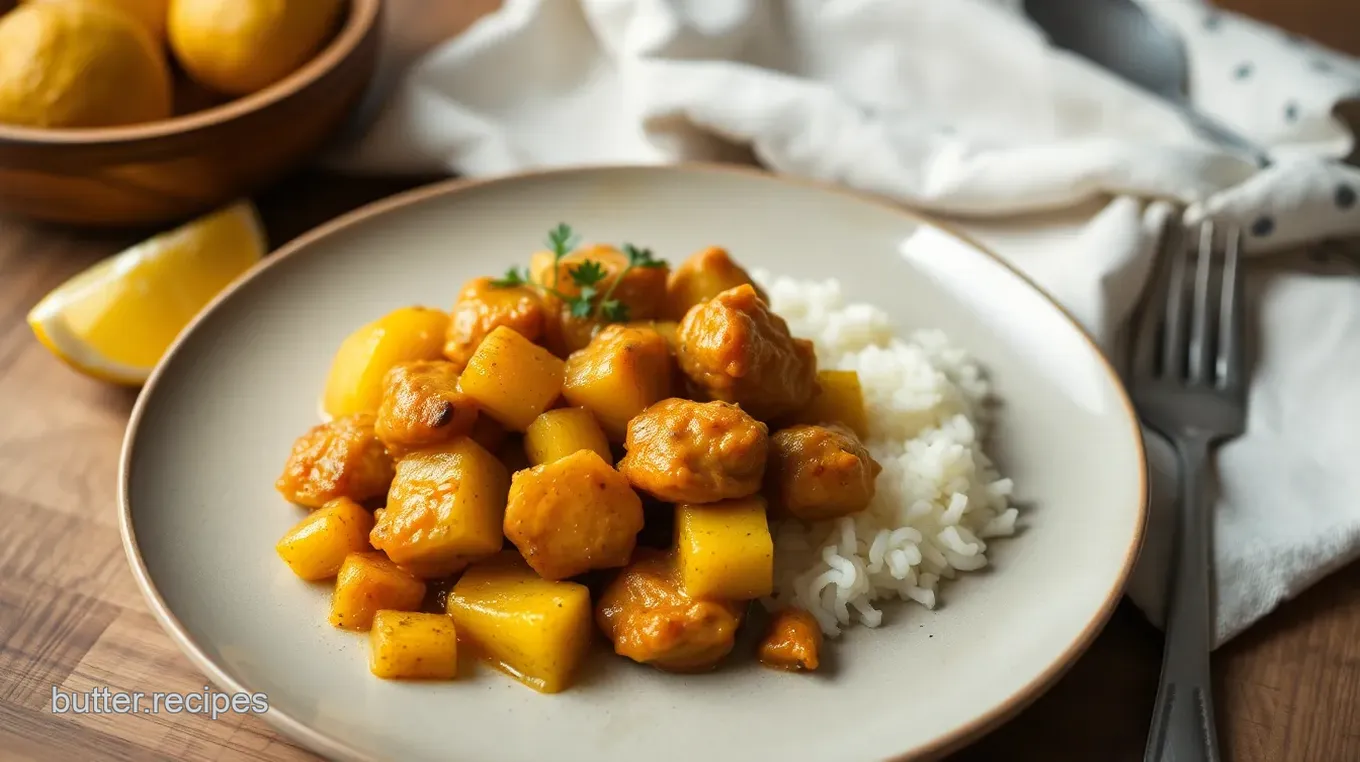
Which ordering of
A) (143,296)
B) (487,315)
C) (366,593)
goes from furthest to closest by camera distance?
(143,296) < (487,315) < (366,593)

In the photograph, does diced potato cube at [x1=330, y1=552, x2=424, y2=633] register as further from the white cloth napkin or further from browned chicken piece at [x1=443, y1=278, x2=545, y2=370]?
the white cloth napkin

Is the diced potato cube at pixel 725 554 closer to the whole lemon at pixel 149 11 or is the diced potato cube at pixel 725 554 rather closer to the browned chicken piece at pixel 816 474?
the browned chicken piece at pixel 816 474

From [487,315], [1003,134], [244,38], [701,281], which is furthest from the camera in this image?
[1003,134]

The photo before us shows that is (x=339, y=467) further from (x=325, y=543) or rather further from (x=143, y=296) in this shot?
(x=143, y=296)

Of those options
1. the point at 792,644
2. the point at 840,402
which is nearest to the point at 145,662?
the point at 792,644

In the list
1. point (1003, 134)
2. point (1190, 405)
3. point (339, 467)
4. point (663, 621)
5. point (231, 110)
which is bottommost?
point (1190, 405)

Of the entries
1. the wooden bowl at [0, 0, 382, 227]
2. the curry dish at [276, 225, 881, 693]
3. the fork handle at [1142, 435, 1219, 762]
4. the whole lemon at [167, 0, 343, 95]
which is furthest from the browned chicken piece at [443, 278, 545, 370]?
the fork handle at [1142, 435, 1219, 762]

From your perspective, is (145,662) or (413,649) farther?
(145,662)
